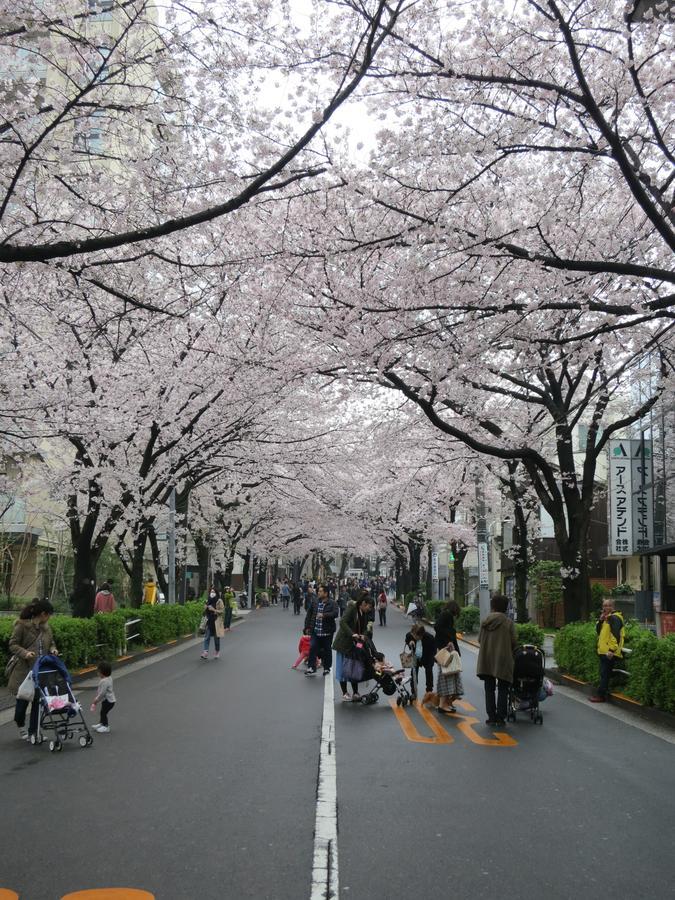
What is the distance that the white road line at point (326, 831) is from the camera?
14.7ft

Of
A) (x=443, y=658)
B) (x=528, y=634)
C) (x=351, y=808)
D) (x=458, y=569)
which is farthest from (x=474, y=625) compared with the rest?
(x=351, y=808)

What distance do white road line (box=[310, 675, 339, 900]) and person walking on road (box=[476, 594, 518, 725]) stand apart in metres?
2.28

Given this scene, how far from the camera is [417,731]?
32.4 feet

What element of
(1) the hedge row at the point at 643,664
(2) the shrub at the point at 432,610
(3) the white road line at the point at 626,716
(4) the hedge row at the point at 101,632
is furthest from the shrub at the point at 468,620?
(3) the white road line at the point at 626,716

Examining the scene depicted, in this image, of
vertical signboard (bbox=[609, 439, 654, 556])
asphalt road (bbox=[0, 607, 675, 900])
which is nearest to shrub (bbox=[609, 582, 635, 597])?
vertical signboard (bbox=[609, 439, 654, 556])

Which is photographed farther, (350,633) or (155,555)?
(155,555)

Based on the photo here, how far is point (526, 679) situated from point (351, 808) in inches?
212

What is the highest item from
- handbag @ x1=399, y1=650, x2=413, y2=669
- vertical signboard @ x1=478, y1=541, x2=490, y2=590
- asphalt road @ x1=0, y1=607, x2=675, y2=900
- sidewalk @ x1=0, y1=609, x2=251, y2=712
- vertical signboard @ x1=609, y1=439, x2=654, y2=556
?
vertical signboard @ x1=609, y1=439, x2=654, y2=556

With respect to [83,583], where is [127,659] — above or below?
below

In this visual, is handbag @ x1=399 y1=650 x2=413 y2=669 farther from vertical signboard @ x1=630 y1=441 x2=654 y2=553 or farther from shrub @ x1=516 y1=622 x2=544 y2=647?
vertical signboard @ x1=630 y1=441 x2=654 y2=553

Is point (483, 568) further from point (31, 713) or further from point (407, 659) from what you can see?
point (31, 713)

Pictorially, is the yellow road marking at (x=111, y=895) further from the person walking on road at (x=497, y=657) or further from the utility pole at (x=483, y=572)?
the utility pole at (x=483, y=572)

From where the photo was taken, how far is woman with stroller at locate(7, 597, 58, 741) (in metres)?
8.92

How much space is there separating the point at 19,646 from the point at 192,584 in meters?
48.7
